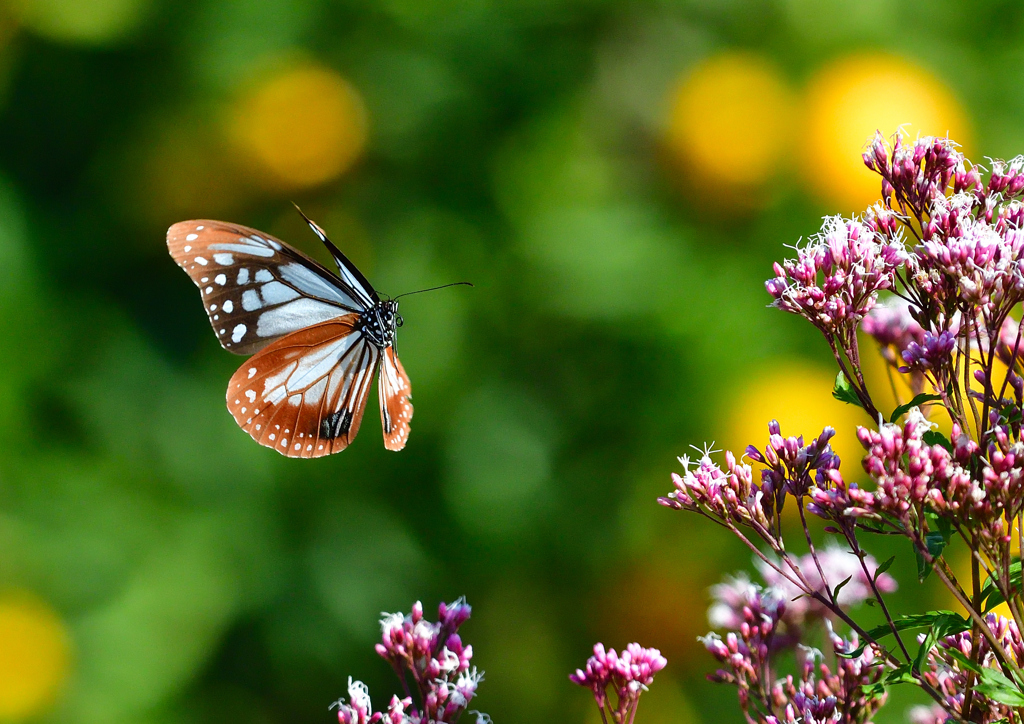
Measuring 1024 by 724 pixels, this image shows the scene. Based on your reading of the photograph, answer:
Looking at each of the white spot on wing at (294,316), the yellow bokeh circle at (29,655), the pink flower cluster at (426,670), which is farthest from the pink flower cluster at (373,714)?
the yellow bokeh circle at (29,655)

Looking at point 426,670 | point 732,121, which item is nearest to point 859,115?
point 732,121

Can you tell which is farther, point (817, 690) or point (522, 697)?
point (522, 697)

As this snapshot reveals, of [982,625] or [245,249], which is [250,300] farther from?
[982,625]

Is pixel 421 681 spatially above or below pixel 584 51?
below

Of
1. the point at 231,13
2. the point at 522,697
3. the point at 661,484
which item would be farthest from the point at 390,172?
the point at 522,697

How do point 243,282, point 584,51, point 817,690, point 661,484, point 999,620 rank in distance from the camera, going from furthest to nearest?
1. point 584,51
2. point 661,484
3. point 243,282
4. point 817,690
5. point 999,620

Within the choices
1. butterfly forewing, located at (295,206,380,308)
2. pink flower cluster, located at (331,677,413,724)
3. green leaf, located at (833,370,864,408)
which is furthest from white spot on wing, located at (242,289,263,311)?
green leaf, located at (833,370,864,408)

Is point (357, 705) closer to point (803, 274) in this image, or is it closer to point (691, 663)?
point (803, 274)
